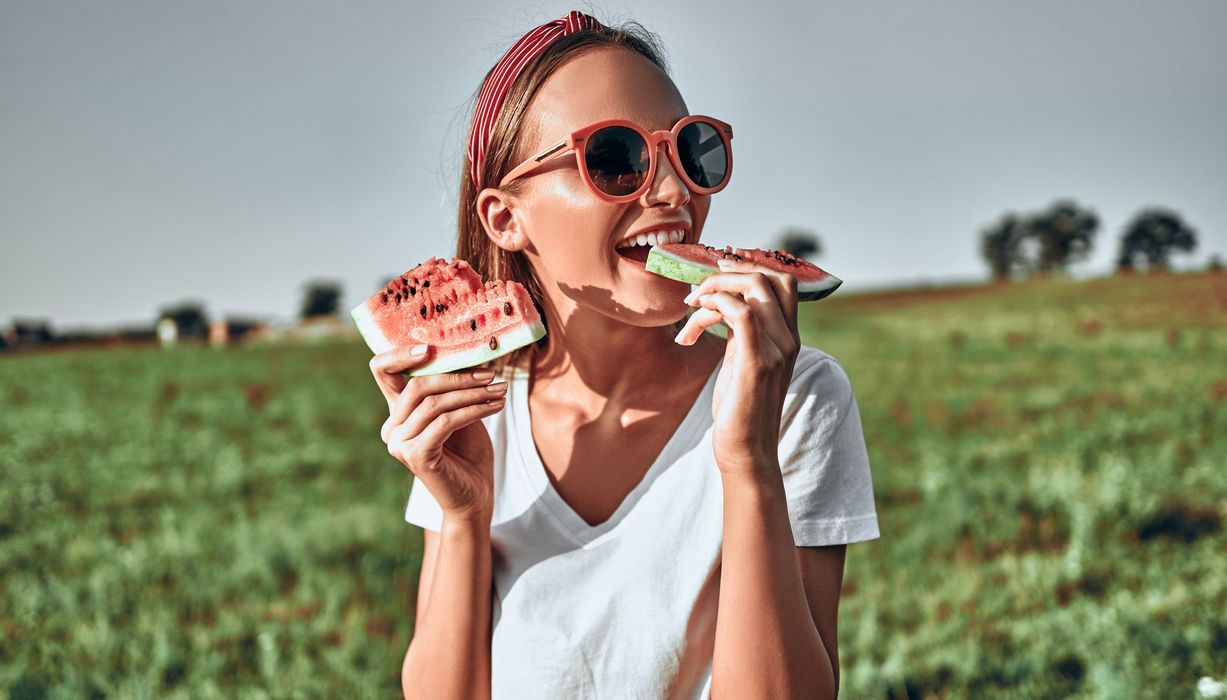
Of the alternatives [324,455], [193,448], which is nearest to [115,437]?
[193,448]

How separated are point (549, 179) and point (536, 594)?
3.40 feet

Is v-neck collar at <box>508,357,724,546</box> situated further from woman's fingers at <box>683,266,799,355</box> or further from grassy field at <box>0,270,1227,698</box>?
grassy field at <box>0,270,1227,698</box>

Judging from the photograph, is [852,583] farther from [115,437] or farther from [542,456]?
[115,437]

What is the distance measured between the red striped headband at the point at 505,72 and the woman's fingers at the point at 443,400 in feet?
2.31

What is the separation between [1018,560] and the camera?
18.8 ft

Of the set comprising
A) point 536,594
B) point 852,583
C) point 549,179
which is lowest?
point 852,583

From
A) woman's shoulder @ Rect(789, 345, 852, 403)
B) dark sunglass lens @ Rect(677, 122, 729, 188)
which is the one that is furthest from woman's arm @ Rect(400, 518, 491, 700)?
dark sunglass lens @ Rect(677, 122, 729, 188)

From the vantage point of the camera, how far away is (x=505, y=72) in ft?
7.91

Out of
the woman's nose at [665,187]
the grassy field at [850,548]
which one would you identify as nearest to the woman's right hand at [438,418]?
the woman's nose at [665,187]

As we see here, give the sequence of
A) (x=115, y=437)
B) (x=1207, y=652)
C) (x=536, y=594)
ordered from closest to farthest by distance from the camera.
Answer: (x=536, y=594), (x=1207, y=652), (x=115, y=437)

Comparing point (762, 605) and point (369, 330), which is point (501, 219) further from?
point (762, 605)

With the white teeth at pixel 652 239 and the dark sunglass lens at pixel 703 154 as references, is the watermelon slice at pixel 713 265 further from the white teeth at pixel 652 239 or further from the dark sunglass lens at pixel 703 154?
the dark sunglass lens at pixel 703 154

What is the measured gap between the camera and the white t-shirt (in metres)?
2.27

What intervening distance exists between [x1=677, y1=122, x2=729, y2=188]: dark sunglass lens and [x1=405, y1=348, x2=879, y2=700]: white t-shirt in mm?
501
